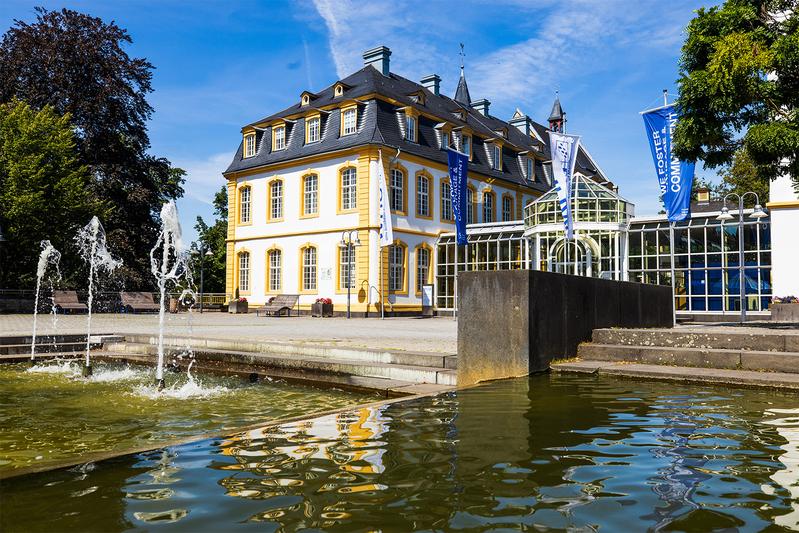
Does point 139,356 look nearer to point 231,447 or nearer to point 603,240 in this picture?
point 231,447

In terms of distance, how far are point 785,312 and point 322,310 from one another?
18.4 metres

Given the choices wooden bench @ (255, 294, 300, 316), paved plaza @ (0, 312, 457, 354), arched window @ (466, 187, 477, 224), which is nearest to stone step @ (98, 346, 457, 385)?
paved plaza @ (0, 312, 457, 354)

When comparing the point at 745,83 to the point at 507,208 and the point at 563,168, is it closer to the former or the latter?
the point at 563,168

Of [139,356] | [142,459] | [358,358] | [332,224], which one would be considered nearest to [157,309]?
[332,224]

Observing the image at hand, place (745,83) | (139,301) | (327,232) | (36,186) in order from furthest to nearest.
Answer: (327,232) → (139,301) → (36,186) → (745,83)

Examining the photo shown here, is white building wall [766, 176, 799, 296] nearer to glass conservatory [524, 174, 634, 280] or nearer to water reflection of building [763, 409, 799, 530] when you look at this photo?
glass conservatory [524, 174, 634, 280]

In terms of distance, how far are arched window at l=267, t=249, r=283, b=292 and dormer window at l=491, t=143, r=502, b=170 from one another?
14.0m

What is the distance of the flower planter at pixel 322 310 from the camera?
2966 cm

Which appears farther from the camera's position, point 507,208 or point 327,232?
point 507,208

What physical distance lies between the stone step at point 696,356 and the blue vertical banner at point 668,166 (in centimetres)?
1074

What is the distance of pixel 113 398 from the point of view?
744 cm

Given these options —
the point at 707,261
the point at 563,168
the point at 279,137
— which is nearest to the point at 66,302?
the point at 279,137

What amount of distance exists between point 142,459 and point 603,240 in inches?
891

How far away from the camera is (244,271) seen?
1460 inches
